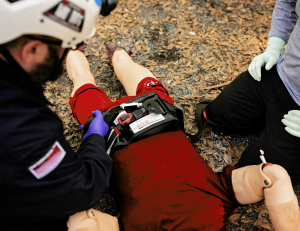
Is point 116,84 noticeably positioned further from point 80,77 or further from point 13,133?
point 13,133

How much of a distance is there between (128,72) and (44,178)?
186 cm

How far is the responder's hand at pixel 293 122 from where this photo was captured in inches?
72.7

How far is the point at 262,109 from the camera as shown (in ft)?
7.56

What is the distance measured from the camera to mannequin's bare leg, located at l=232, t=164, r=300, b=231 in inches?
54.1

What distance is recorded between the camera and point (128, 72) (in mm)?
2658

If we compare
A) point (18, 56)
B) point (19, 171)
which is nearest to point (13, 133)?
point (19, 171)

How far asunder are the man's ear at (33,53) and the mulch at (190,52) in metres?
1.70

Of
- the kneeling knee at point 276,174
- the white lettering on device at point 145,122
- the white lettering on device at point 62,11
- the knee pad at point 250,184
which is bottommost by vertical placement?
the knee pad at point 250,184

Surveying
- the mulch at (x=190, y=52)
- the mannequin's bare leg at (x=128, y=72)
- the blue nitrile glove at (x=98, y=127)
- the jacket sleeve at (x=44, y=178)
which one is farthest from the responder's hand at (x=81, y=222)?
the mannequin's bare leg at (x=128, y=72)

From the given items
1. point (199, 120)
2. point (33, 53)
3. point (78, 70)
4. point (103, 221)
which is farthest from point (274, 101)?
point (78, 70)

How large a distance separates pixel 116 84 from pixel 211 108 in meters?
1.51

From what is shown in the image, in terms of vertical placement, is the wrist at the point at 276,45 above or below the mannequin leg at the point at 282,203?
above

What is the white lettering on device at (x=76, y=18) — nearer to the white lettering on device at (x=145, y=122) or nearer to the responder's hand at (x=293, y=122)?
the white lettering on device at (x=145, y=122)

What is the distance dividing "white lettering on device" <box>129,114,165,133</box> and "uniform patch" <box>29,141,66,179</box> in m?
0.74
